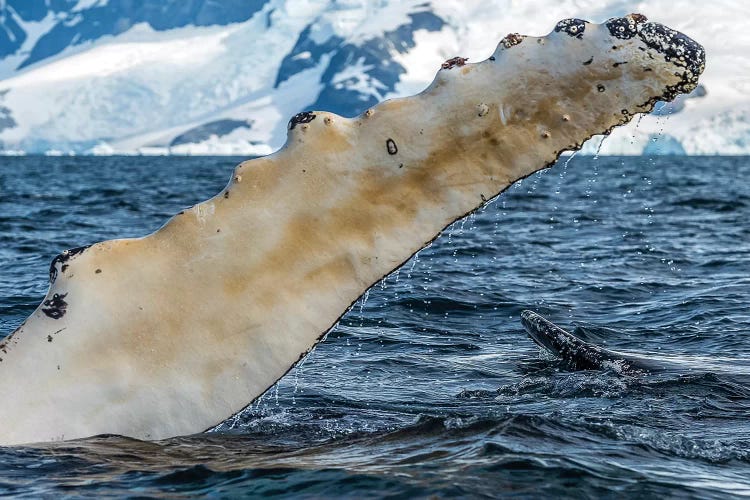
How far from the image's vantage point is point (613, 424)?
223 inches

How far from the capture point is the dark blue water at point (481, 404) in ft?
14.9

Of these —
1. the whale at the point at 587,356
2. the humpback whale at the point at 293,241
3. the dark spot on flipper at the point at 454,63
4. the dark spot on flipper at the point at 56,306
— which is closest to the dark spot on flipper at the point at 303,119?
the humpback whale at the point at 293,241

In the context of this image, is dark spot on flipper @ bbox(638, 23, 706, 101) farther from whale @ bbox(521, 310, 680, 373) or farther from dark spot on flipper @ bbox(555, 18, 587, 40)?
whale @ bbox(521, 310, 680, 373)

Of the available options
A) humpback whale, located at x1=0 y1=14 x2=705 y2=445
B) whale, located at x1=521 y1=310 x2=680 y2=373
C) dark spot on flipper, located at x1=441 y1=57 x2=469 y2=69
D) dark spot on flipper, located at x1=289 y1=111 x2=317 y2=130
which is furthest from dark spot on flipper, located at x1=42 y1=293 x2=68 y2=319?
whale, located at x1=521 y1=310 x2=680 y2=373

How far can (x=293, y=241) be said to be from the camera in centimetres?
439

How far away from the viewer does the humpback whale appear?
169 inches

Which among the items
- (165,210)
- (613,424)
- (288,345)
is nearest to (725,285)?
(613,424)

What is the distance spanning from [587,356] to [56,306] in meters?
4.08

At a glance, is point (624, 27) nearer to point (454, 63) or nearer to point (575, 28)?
point (575, 28)

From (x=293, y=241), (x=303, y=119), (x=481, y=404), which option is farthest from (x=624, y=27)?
(x=481, y=404)

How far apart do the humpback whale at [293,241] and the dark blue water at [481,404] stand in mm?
342

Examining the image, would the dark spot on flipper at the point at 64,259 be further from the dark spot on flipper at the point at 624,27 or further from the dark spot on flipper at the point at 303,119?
the dark spot on flipper at the point at 624,27

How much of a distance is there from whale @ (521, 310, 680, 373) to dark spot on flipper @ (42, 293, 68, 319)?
3907mm

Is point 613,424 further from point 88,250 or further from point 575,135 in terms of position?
point 88,250
